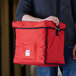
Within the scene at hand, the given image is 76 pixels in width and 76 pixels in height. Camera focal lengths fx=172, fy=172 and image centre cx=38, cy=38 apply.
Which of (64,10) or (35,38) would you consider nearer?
(35,38)

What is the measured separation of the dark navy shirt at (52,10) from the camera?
1.07 meters

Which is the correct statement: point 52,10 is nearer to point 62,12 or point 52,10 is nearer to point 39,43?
point 62,12

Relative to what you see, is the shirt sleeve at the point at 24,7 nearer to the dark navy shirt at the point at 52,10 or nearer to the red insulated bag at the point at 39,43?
the dark navy shirt at the point at 52,10

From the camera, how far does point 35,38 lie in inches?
37.3

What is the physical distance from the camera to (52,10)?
106 centimetres

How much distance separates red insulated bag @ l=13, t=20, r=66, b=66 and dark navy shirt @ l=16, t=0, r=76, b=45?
0.11 metres

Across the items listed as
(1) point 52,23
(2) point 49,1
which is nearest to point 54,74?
(1) point 52,23

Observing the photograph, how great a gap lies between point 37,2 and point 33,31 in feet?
0.80

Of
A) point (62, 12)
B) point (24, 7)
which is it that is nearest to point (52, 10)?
point (62, 12)

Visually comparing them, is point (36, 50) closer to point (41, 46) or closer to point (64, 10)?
point (41, 46)

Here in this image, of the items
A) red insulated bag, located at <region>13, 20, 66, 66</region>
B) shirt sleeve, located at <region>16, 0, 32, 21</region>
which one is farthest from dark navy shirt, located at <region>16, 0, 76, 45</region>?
red insulated bag, located at <region>13, 20, 66, 66</region>

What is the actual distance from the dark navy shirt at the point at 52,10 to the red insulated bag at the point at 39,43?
0.11 m

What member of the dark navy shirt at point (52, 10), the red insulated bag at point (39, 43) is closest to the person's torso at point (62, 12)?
the dark navy shirt at point (52, 10)

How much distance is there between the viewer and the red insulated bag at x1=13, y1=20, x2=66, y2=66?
0.93 meters
